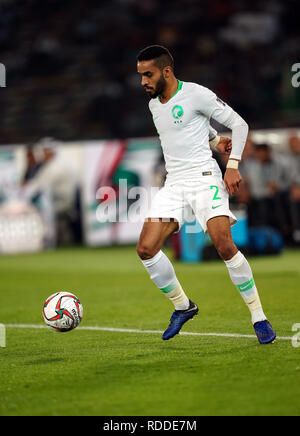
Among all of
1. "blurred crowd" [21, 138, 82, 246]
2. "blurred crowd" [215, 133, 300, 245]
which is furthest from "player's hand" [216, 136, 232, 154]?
"blurred crowd" [21, 138, 82, 246]

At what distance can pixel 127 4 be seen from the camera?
20.4 metres

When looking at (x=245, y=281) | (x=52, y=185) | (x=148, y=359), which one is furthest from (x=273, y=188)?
(x=148, y=359)

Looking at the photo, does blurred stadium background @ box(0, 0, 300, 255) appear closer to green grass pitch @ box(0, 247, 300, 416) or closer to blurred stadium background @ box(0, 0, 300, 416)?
blurred stadium background @ box(0, 0, 300, 416)

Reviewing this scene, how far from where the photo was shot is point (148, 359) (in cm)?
562

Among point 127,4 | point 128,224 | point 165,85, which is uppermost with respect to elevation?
point 127,4

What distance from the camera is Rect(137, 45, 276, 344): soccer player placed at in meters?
6.09

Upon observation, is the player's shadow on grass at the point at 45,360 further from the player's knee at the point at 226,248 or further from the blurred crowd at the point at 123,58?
the blurred crowd at the point at 123,58

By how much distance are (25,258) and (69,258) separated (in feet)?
3.34

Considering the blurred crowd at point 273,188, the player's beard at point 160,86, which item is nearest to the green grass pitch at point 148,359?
the player's beard at point 160,86

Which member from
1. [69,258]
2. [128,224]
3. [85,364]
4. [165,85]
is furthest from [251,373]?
[128,224]

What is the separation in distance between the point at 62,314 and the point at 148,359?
3.12 ft

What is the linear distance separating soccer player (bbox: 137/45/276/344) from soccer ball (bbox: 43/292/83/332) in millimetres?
644
